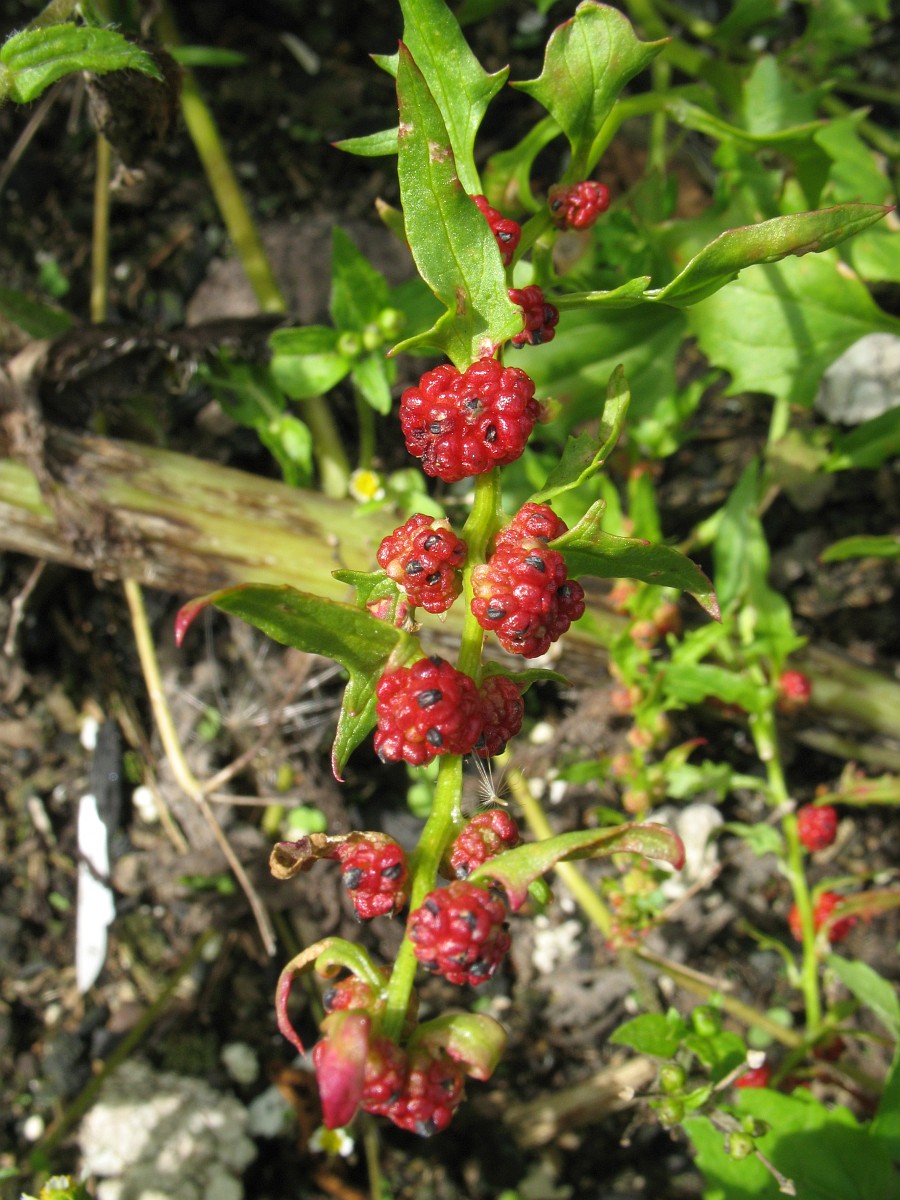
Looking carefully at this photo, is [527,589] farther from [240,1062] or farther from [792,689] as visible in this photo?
[240,1062]

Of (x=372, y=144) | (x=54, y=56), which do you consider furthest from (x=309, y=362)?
(x=54, y=56)

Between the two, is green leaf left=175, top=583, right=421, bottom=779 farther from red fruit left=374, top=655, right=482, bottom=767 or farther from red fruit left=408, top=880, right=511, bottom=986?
red fruit left=408, top=880, right=511, bottom=986

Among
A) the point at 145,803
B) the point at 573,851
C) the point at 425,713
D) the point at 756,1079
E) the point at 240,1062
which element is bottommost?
the point at 240,1062

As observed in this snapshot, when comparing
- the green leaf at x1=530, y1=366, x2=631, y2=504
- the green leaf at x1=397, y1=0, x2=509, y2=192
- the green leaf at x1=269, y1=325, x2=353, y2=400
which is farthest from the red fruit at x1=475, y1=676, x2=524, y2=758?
the green leaf at x1=269, y1=325, x2=353, y2=400

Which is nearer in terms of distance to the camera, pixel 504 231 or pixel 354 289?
pixel 504 231

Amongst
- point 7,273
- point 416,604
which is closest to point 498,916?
point 416,604

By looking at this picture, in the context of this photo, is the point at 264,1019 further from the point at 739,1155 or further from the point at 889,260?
the point at 889,260

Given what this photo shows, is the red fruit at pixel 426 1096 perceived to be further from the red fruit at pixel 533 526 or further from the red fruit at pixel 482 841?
the red fruit at pixel 533 526
